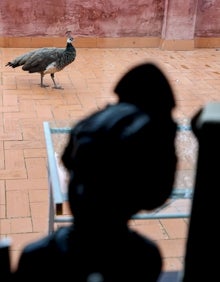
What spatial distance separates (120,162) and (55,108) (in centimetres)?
530

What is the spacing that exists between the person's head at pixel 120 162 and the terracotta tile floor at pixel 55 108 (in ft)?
2.53

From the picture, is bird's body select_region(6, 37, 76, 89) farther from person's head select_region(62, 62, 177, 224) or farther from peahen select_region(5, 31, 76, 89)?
person's head select_region(62, 62, 177, 224)

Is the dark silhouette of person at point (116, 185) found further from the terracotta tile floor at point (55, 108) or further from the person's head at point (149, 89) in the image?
the terracotta tile floor at point (55, 108)

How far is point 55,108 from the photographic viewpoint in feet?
20.5

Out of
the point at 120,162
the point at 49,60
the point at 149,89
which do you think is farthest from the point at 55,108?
the point at 120,162

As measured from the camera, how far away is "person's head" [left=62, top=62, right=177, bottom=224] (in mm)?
998

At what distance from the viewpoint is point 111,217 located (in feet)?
3.46

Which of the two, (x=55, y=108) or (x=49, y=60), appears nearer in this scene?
(x=55, y=108)

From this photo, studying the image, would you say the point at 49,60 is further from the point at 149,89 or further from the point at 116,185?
the point at 116,185

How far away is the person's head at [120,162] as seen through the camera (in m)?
1.00

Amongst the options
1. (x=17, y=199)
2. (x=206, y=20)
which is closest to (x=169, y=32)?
(x=206, y=20)

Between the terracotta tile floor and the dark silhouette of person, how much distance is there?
0.71m

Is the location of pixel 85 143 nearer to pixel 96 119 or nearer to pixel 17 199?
pixel 96 119

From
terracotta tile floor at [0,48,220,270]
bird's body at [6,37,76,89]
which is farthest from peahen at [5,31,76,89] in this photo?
terracotta tile floor at [0,48,220,270]
